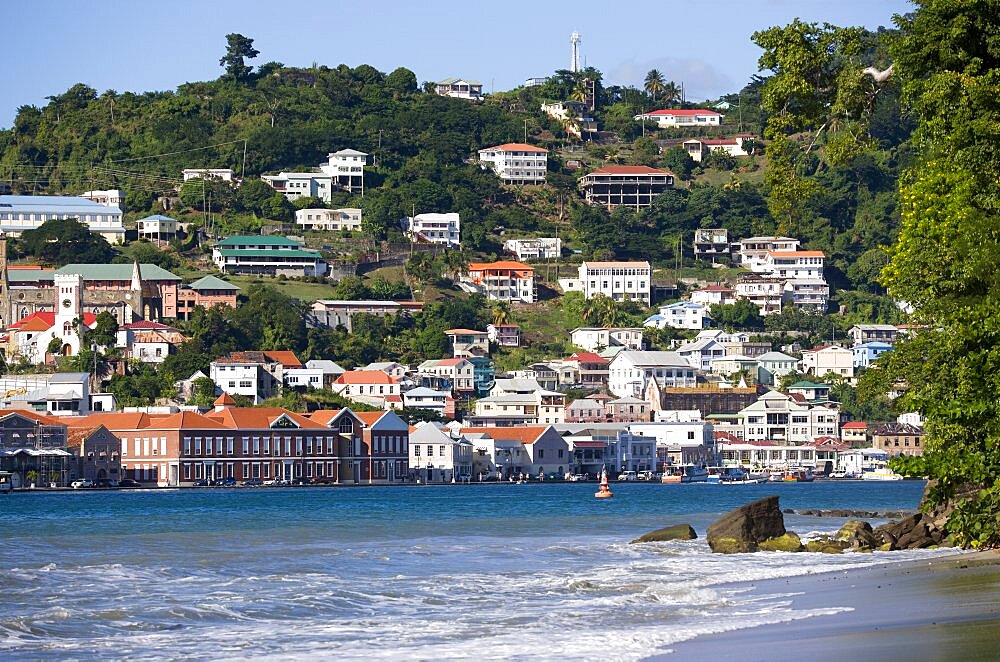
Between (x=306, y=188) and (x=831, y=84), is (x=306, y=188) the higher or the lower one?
the higher one

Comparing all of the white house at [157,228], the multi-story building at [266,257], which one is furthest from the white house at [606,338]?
the white house at [157,228]

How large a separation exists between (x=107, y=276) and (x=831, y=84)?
400 ft

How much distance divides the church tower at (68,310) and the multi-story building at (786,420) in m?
51.7

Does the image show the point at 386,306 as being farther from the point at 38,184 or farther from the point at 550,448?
the point at 38,184

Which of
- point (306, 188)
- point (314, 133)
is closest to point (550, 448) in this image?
point (306, 188)

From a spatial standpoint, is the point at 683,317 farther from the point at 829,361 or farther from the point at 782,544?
the point at 782,544

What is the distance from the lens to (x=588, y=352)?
150375 millimetres

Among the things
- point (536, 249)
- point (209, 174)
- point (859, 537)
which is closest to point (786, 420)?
point (536, 249)

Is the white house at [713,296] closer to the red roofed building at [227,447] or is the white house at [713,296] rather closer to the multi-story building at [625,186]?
the multi-story building at [625,186]

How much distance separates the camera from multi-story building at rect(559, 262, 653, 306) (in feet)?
538

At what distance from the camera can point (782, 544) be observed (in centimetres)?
3659

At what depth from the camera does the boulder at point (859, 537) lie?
1405 inches

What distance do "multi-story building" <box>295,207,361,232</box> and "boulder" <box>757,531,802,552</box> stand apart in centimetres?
13242

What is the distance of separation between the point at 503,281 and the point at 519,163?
117ft
